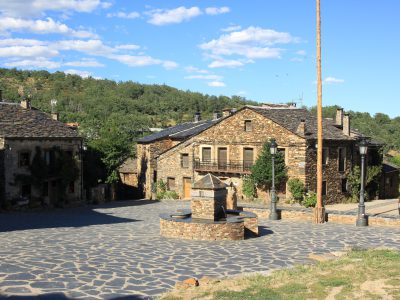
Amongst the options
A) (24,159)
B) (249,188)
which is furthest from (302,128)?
(24,159)

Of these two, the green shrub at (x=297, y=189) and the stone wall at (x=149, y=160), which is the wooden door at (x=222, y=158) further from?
the stone wall at (x=149, y=160)

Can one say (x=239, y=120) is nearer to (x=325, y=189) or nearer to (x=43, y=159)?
(x=325, y=189)

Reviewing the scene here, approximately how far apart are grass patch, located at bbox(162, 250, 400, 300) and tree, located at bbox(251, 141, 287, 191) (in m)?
21.3

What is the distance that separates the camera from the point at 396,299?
28.4 feet

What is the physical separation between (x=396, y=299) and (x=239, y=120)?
92.6 feet

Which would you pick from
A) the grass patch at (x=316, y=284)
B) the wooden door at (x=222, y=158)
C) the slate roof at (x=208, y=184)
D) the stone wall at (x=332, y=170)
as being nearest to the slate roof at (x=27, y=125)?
the wooden door at (x=222, y=158)

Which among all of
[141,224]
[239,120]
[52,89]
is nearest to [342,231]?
[141,224]

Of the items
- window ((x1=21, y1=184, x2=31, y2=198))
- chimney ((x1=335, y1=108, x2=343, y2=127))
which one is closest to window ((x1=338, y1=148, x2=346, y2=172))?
chimney ((x1=335, y1=108, x2=343, y2=127))

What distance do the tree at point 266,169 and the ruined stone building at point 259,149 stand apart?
0.53 metres

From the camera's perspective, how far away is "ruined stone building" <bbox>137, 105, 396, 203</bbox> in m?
33.2

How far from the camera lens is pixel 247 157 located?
119 ft

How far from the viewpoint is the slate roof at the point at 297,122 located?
33844 millimetres

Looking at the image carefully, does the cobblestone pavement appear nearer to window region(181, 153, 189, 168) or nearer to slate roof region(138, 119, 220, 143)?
window region(181, 153, 189, 168)

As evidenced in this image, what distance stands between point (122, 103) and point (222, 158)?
65.1 m
